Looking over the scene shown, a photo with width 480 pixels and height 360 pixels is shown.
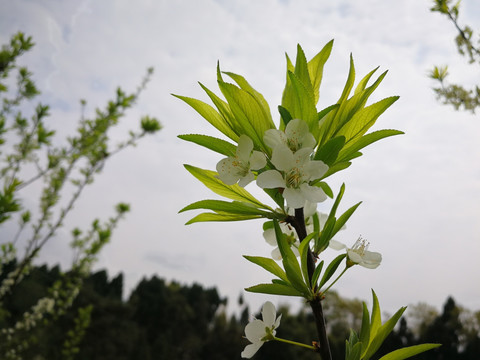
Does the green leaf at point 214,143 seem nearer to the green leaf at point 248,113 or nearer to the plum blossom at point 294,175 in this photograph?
the green leaf at point 248,113

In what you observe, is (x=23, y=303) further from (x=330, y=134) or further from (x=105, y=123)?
(x=330, y=134)

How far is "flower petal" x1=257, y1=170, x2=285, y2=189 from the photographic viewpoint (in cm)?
81

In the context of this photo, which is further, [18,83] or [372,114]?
[18,83]

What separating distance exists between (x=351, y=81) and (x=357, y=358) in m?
0.72

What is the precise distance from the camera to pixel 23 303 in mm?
18109

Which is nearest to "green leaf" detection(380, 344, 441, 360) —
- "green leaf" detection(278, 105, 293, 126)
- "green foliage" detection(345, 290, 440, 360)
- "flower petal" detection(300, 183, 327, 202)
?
"green foliage" detection(345, 290, 440, 360)

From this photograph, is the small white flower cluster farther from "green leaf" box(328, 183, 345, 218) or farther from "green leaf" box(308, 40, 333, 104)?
"green leaf" box(308, 40, 333, 104)

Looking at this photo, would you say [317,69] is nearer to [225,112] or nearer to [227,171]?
[225,112]

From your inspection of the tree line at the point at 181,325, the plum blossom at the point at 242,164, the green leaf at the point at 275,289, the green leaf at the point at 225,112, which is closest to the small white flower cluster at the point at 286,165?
the plum blossom at the point at 242,164

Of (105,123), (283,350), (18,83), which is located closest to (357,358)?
(105,123)

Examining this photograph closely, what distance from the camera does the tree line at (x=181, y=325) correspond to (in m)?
18.1

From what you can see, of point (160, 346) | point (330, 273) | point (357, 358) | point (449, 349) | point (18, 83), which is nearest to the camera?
point (357, 358)

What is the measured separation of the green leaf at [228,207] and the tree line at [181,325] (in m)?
13.0

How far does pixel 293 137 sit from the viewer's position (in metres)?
0.87
